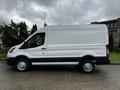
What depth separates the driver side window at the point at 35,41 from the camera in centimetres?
1179

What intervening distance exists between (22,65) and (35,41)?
144cm

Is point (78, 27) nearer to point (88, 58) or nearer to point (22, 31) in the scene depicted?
point (88, 58)

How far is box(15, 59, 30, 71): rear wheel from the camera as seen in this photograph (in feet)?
38.7

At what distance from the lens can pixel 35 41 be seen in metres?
11.8

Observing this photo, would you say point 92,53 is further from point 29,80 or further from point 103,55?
point 29,80

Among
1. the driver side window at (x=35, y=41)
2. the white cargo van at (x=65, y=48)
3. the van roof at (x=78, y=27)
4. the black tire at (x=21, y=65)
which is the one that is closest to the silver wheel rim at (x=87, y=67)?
the white cargo van at (x=65, y=48)

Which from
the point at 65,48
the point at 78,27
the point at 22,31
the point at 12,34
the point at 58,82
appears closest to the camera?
the point at 58,82

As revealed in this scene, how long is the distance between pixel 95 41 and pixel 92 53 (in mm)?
643

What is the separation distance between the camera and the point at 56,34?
11.8 meters

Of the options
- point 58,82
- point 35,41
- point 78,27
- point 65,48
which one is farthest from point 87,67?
point 35,41

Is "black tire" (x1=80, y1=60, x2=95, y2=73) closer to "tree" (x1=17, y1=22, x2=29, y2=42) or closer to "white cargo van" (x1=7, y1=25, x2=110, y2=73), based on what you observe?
"white cargo van" (x1=7, y1=25, x2=110, y2=73)

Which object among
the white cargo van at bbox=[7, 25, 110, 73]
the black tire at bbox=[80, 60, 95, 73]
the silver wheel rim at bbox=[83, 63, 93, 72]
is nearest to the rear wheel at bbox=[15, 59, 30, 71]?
the white cargo van at bbox=[7, 25, 110, 73]

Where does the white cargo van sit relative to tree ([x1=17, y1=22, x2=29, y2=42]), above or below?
below

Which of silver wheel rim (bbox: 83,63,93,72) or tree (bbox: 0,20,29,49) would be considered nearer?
silver wheel rim (bbox: 83,63,93,72)
